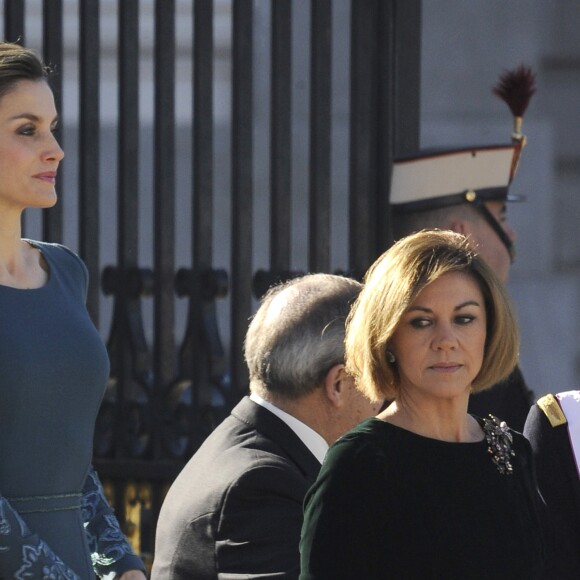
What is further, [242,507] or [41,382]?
[242,507]

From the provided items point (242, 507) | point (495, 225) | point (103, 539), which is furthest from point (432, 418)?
point (495, 225)

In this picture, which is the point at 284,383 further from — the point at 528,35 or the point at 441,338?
the point at 528,35

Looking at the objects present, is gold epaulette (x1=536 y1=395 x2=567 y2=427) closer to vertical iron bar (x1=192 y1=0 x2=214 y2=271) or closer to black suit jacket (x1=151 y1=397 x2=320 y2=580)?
black suit jacket (x1=151 y1=397 x2=320 y2=580)

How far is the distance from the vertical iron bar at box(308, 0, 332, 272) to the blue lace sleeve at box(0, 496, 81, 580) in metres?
2.21

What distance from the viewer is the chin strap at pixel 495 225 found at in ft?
14.7

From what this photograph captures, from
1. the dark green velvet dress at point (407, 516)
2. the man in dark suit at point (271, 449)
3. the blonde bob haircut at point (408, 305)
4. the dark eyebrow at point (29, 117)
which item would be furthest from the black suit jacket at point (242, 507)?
the dark eyebrow at point (29, 117)

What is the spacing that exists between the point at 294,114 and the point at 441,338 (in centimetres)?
295

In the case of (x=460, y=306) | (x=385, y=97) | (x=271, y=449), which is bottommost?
(x=271, y=449)

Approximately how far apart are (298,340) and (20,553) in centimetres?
Result: 70

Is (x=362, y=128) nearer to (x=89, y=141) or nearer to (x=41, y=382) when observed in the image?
(x=89, y=141)

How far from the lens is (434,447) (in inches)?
88.3

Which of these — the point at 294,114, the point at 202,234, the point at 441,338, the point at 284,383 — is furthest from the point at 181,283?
the point at 441,338

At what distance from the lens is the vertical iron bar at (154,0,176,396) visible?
14.2 ft

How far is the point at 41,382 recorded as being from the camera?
2398 millimetres
